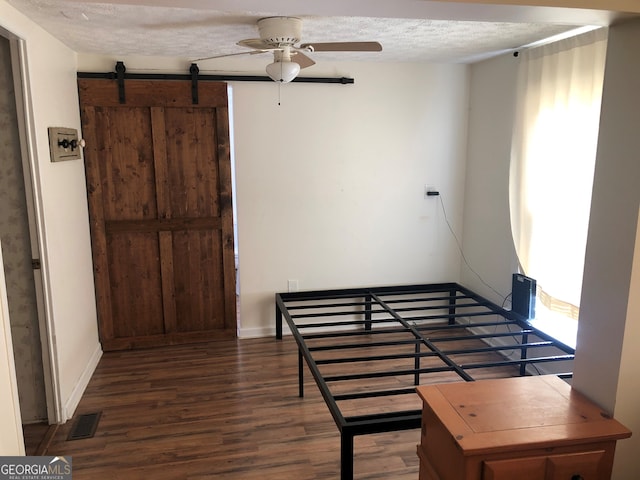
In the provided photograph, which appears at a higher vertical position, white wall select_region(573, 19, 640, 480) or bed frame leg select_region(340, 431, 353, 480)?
white wall select_region(573, 19, 640, 480)

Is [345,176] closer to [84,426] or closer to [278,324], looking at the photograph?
[278,324]

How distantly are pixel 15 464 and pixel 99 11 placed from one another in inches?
85.6

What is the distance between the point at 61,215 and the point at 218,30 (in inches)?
60.7

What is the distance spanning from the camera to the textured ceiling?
8.39 feet

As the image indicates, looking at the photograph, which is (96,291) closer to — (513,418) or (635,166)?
(513,418)

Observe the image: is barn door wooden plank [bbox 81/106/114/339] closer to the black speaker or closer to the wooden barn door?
the wooden barn door

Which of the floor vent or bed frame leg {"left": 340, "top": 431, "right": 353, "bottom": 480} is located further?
the floor vent

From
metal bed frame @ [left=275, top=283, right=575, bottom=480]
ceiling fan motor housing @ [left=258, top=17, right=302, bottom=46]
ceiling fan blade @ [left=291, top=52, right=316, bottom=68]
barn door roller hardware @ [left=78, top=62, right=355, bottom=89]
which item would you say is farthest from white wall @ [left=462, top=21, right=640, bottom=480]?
barn door roller hardware @ [left=78, top=62, right=355, bottom=89]

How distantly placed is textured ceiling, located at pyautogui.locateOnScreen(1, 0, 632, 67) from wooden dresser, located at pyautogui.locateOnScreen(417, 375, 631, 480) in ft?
5.52

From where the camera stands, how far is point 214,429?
2.94 metres

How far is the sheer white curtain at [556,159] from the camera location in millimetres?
2936

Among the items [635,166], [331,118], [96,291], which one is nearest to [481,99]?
[331,118]

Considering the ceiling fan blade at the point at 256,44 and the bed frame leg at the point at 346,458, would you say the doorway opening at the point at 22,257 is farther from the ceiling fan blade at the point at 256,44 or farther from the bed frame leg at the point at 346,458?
the bed frame leg at the point at 346,458

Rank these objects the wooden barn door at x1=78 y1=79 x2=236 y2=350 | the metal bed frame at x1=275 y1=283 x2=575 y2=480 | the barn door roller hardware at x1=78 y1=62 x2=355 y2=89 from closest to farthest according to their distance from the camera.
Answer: the metal bed frame at x1=275 y1=283 x2=575 y2=480, the barn door roller hardware at x1=78 y1=62 x2=355 y2=89, the wooden barn door at x1=78 y1=79 x2=236 y2=350
